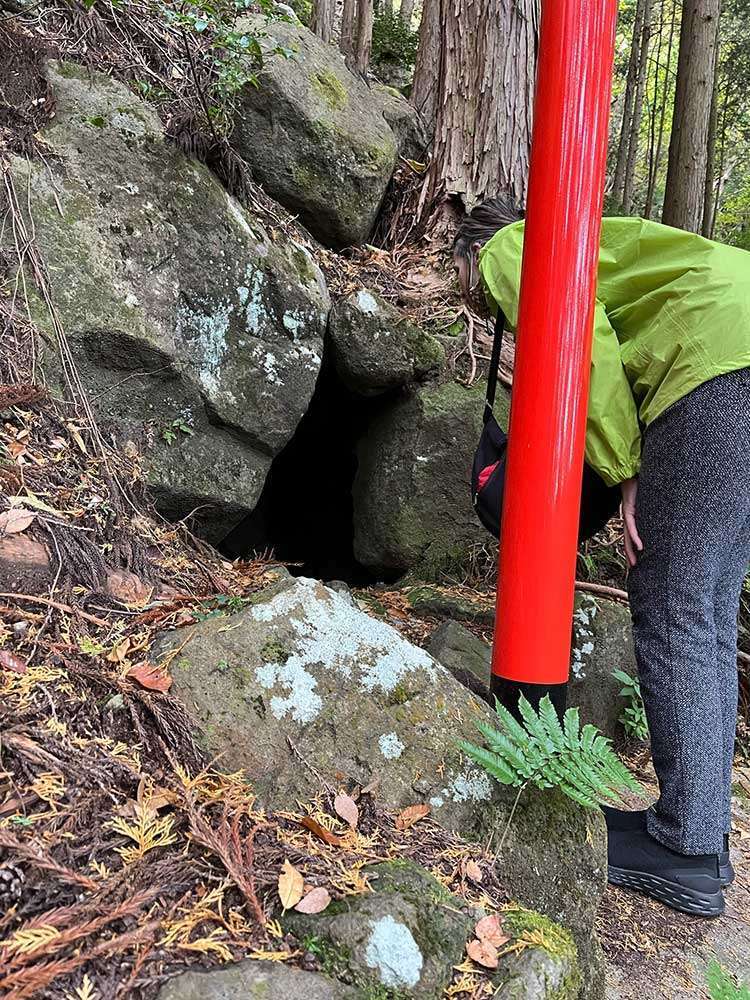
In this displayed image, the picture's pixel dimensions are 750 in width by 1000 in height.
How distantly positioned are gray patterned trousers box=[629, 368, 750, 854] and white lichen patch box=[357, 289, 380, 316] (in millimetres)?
1869

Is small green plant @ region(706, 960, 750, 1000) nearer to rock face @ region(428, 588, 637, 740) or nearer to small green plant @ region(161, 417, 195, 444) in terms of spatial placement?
rock face @ region(428, 588, 637, 740)

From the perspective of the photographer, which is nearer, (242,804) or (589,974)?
(242,804)

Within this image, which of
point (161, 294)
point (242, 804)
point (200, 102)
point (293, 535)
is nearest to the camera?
point (242, 804)

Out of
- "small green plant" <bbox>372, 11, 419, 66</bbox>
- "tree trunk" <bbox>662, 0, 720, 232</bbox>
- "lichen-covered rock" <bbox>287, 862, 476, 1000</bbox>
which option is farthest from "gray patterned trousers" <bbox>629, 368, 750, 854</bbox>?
"small green plant" <bbox>372, 11, 419, 66</bbox>

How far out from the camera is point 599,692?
317cm

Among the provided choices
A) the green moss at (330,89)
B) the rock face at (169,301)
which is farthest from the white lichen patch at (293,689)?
the green moss at (330,89)

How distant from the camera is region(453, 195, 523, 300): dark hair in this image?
3402 mm

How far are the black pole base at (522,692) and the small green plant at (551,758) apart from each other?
432 mm

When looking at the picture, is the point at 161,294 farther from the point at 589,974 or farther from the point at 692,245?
the point at 589,974

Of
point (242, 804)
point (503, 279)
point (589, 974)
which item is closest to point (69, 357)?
point (503, 279)

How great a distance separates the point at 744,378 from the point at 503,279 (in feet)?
2.86

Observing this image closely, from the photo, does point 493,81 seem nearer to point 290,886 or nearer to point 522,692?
point 522,692

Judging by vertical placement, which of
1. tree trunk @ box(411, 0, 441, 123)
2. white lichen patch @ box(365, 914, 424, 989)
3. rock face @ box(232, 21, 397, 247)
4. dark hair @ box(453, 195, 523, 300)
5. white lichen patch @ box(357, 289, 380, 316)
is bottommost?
white lichen patch @ box(365, 914, 424, 989)

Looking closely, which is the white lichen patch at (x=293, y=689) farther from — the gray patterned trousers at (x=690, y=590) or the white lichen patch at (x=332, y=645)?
the gray patterned trousers at (x=690, y=590)
